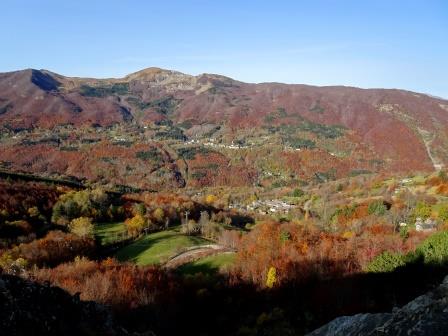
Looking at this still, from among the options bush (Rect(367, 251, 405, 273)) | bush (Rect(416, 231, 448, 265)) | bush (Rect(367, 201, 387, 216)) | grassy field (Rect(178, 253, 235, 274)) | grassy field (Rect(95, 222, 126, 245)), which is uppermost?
bush (Rect(416, 231, 448, 265))

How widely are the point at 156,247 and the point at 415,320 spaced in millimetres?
72810

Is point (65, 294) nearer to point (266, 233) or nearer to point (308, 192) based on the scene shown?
point (266, 233)

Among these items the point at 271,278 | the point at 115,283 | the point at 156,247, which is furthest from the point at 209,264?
the point at 115,283

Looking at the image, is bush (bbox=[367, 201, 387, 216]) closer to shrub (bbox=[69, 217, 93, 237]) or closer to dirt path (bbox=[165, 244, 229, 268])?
Answer: dirt path (bbox=[165, 244, 229, 268])

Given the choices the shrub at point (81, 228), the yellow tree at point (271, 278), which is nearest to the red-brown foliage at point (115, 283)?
the yellow tree at point (271, 278)

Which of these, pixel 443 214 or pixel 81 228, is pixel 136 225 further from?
pixel 443 214

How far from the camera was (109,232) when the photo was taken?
3797 inches

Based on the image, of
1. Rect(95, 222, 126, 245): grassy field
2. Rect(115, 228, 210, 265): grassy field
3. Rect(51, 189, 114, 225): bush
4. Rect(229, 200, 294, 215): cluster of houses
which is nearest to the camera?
Rect(115, 228, 210, 265): grassy field

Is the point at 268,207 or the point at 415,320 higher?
the point at 415,320

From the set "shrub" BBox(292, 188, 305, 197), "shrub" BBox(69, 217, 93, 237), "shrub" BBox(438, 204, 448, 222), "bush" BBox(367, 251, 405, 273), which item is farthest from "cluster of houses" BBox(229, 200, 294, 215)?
"bush" BBox(367, 251, 405, 273)

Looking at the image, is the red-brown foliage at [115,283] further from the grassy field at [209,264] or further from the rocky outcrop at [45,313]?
the rocky outcrop at [45,313]

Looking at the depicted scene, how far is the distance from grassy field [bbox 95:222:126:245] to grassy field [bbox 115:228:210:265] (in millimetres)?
5165

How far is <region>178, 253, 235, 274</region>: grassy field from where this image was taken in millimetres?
67375

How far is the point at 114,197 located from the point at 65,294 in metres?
113
